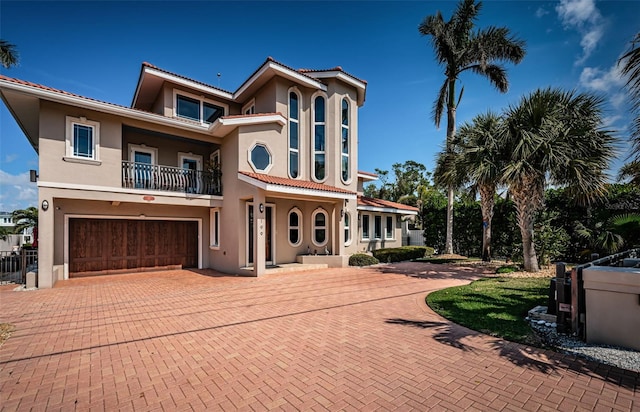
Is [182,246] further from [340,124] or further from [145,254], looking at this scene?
[340,124]

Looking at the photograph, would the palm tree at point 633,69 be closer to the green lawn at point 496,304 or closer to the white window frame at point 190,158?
the green lawn at point 496,304

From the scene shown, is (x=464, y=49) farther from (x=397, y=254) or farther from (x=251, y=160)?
(x=251, y=160)

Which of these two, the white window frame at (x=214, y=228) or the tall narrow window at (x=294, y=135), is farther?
the tall narrow window at (x=294, y=135)

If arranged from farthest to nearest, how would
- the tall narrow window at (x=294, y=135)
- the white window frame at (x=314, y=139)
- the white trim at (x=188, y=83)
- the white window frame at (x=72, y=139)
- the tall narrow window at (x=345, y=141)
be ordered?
the tall narrow window at (x=345, y=141) → the white window frame at (x=314, y=139) → the tall narrow window at (x=294, y=135) → the white trim at (x=188, y=83) → the white window frame at (x=72, y=139)

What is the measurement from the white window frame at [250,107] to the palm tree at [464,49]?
11.0m

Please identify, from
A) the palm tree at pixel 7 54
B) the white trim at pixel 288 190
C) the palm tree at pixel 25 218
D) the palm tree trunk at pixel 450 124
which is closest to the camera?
the white trim at pixel 288 190

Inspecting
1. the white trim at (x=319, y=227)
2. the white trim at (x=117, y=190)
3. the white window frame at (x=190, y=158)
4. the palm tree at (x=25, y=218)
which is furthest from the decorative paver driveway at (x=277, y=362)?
the palm tree at (x=25, y=218)

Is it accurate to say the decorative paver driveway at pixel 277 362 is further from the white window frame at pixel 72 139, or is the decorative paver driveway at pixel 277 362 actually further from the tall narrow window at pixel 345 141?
the tall narrow window at pixel 345 141

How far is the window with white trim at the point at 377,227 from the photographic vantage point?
20.5m

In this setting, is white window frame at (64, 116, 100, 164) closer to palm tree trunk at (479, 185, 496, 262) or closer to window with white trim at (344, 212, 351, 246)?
window with white trim at (344, 212, 351, 246)

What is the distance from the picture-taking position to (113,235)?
1298 centimetres

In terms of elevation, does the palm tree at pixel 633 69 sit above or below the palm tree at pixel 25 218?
above

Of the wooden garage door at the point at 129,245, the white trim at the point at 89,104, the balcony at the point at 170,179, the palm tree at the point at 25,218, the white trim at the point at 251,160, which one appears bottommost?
the wooden garage door at the point at 129,245

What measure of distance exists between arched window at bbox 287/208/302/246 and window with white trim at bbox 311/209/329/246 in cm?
85
